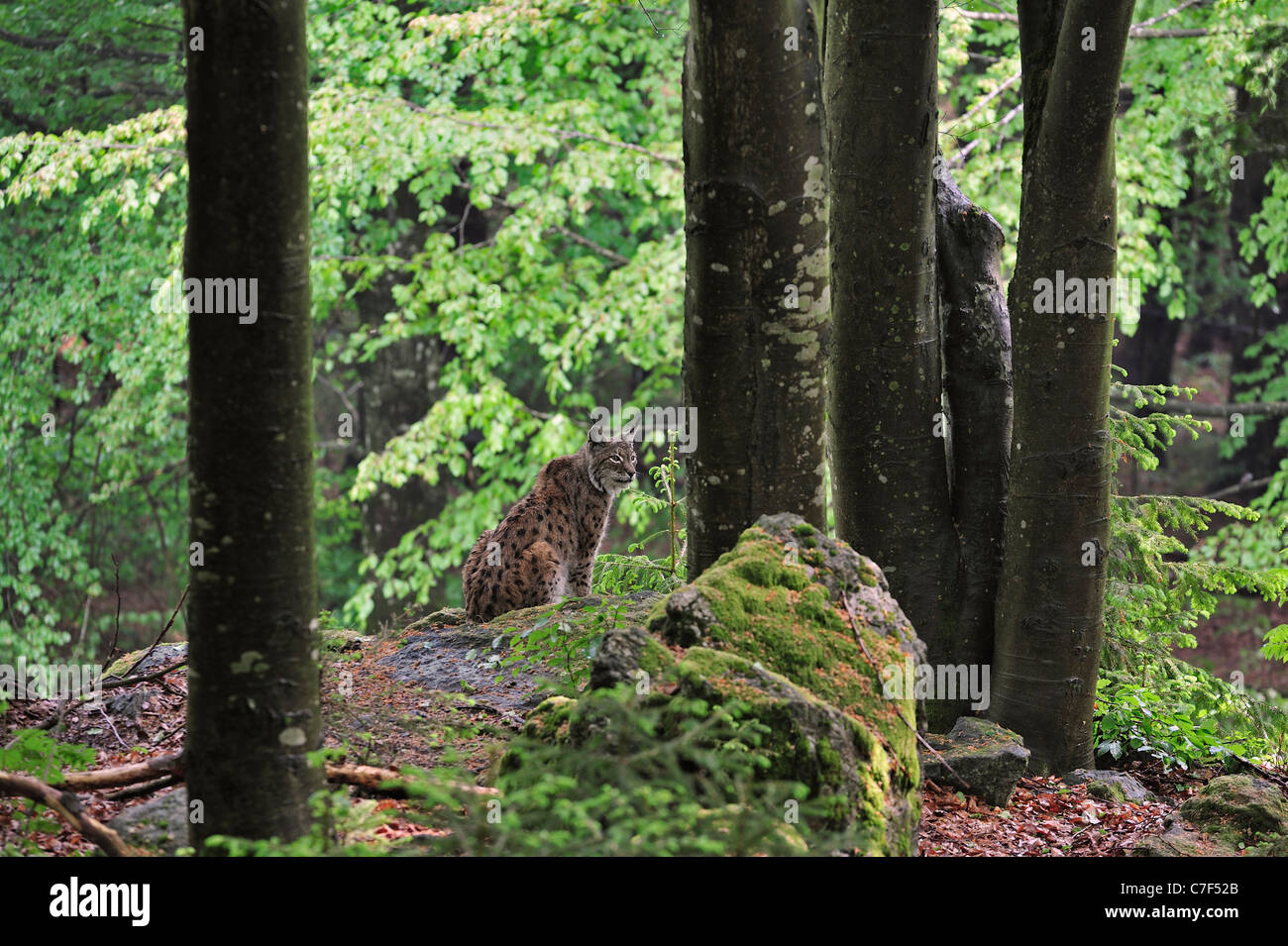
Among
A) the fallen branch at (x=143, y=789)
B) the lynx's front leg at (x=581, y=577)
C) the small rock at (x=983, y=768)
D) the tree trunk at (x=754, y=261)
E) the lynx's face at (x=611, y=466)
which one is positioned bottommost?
the small rock at (x=983, y=768)

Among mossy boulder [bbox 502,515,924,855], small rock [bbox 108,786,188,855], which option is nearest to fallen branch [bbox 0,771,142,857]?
small rock [bbox 108,786,188,855]

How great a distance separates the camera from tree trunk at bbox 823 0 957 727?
573 cm

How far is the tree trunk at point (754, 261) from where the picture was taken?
15.4 feet

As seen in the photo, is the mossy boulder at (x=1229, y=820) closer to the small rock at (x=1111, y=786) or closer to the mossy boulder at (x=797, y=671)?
the small rock at (x=1111, y=786)

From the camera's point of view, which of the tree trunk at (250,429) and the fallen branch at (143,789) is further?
the fallen branch at (143,789)

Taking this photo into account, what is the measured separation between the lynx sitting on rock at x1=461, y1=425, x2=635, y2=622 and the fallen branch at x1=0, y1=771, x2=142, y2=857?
12.0ft

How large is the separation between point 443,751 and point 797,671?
1584 millimetres

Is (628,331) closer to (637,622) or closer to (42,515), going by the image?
(42,515)

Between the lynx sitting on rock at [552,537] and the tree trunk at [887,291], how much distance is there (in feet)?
6.73

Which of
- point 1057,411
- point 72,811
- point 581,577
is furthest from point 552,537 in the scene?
point 72,811

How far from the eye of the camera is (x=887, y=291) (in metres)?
5.80

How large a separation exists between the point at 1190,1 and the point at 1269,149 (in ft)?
7.01

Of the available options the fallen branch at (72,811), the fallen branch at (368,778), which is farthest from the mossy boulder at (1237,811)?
the fallen branch at (72,811)

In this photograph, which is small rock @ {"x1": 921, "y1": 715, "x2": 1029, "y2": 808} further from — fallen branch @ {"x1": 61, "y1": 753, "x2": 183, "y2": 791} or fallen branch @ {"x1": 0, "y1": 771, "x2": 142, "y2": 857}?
fallen branch @ {"x1": 0, "y1": 771, "x2": 142, "y2": 857}
